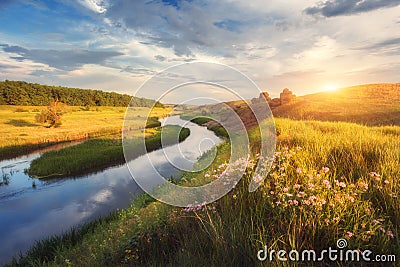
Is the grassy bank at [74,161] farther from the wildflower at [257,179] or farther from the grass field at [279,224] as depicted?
the wildflower at [257,179]

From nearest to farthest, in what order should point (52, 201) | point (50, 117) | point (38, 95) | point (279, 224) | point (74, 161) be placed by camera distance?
1. point (279, 224)
2. point (52, 201)
3. point (74, 161)
4. point (50, 117)
5. point (38, 95)

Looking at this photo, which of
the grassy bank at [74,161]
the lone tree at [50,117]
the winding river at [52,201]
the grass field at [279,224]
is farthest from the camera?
the lone tree at [50,117]

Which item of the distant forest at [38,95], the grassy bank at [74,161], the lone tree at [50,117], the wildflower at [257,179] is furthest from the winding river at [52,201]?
the distant forest at [38,95]

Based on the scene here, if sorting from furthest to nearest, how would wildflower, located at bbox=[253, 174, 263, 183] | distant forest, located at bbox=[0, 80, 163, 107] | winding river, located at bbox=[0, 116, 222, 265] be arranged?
distant forest, located at bbox=[0, 80, 163, 107] → winding river, located at bbox=[0, 116, 222, 265] → wildflower, located at bbox=[253, 174, 263, 183]

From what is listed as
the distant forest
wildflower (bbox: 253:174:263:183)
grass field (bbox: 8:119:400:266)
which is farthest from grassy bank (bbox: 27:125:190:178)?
the distant forest

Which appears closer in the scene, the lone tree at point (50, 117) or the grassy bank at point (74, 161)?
the grassy bank at point (74, 161)

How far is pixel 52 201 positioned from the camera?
13773 millimetres

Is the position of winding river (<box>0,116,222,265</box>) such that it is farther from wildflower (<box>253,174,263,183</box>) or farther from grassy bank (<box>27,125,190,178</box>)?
wildflower (<box>253,174,263,183</box>)

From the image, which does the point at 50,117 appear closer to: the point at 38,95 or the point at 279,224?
the point at 279,224

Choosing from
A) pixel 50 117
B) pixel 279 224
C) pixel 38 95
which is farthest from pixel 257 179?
pixel 38 95

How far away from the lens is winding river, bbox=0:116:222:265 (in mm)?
10469

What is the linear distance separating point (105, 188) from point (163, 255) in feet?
43.8

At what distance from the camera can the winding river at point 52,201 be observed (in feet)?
34.3

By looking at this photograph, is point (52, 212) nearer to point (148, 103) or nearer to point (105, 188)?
point (105, 188)
